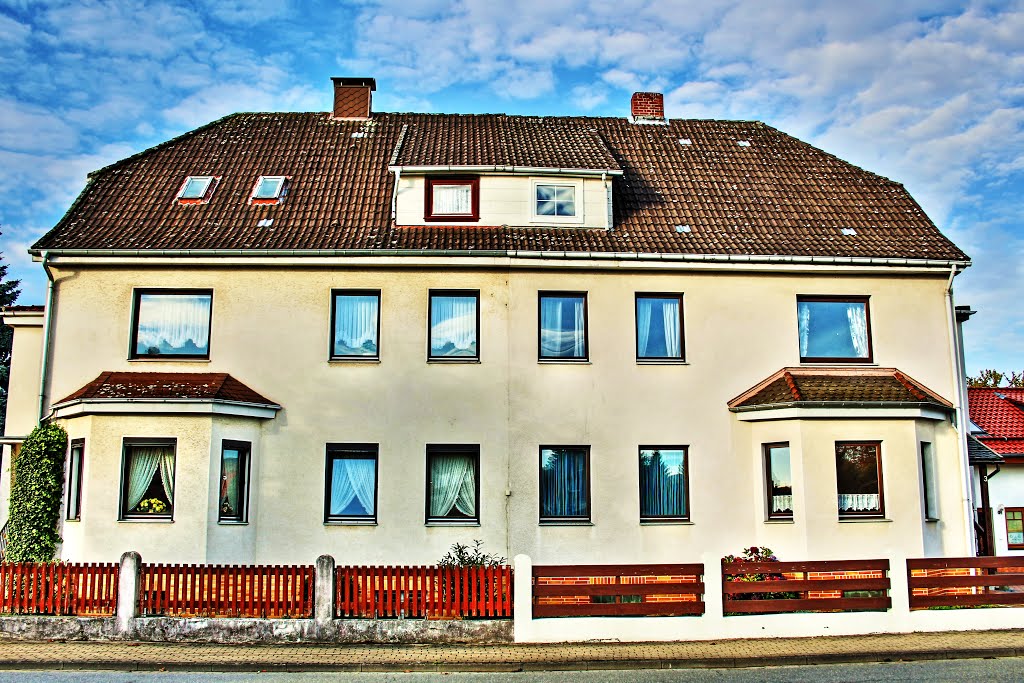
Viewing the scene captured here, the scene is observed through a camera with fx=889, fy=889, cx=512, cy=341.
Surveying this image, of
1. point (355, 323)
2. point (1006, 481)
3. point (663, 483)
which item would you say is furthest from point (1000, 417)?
point (355, 323)

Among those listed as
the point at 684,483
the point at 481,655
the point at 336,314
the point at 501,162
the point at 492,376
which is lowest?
the point at 481,655

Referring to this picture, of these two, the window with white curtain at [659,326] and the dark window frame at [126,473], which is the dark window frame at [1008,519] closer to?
the window with white curtain at [659,326]

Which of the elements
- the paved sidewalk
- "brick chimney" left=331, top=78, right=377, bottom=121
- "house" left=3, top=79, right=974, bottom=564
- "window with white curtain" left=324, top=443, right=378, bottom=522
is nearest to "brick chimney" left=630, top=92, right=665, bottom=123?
"house" left=3, top=79, right=974, bottom=564

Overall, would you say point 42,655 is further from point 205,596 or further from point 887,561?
point 887,561

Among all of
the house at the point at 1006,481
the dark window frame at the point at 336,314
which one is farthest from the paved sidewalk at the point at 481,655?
the house at the point at 1006,481

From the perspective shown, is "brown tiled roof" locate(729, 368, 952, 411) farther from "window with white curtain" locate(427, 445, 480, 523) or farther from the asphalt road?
the asphalt road

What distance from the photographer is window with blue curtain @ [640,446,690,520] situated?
17422 millimetres

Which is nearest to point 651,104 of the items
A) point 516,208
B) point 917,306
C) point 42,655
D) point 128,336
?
point 516,208

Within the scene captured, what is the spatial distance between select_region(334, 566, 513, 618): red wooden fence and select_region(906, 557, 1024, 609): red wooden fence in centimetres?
629

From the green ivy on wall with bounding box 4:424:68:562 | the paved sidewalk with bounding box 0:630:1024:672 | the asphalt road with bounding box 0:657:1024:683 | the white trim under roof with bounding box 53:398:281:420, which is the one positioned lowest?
the asphalt road with bounding box 0:657:1024:683

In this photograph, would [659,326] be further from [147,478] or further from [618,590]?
[147,478]

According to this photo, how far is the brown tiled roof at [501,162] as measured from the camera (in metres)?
18.1

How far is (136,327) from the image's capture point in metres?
17.8

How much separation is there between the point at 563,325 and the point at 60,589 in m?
9.96
